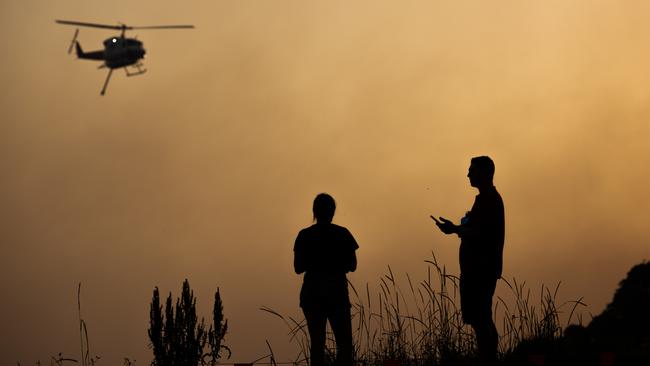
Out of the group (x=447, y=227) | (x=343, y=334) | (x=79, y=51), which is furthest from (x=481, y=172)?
(x=79, y=51)

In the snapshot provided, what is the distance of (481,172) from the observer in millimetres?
7656

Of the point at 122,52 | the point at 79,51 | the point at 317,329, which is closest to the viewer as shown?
the point at 317,329

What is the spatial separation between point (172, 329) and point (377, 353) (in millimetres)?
2826

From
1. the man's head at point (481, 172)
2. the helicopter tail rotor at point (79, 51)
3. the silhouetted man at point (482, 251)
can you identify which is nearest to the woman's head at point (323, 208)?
the silhouetted man at point (482, 251)

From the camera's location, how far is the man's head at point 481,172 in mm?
7656

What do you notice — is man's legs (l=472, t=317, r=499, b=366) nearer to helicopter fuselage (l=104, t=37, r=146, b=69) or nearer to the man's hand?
the man's hand

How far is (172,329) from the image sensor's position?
11.4 metres

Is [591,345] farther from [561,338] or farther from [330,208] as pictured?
[330,208]

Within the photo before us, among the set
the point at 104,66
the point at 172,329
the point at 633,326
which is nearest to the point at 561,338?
the point at 633,326

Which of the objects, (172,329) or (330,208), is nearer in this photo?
(330,208)

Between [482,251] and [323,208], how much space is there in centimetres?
161

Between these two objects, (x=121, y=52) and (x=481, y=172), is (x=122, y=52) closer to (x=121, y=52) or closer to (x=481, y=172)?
(x=121, y=52)

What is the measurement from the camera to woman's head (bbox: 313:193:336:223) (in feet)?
27.8

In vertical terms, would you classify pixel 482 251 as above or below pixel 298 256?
below
